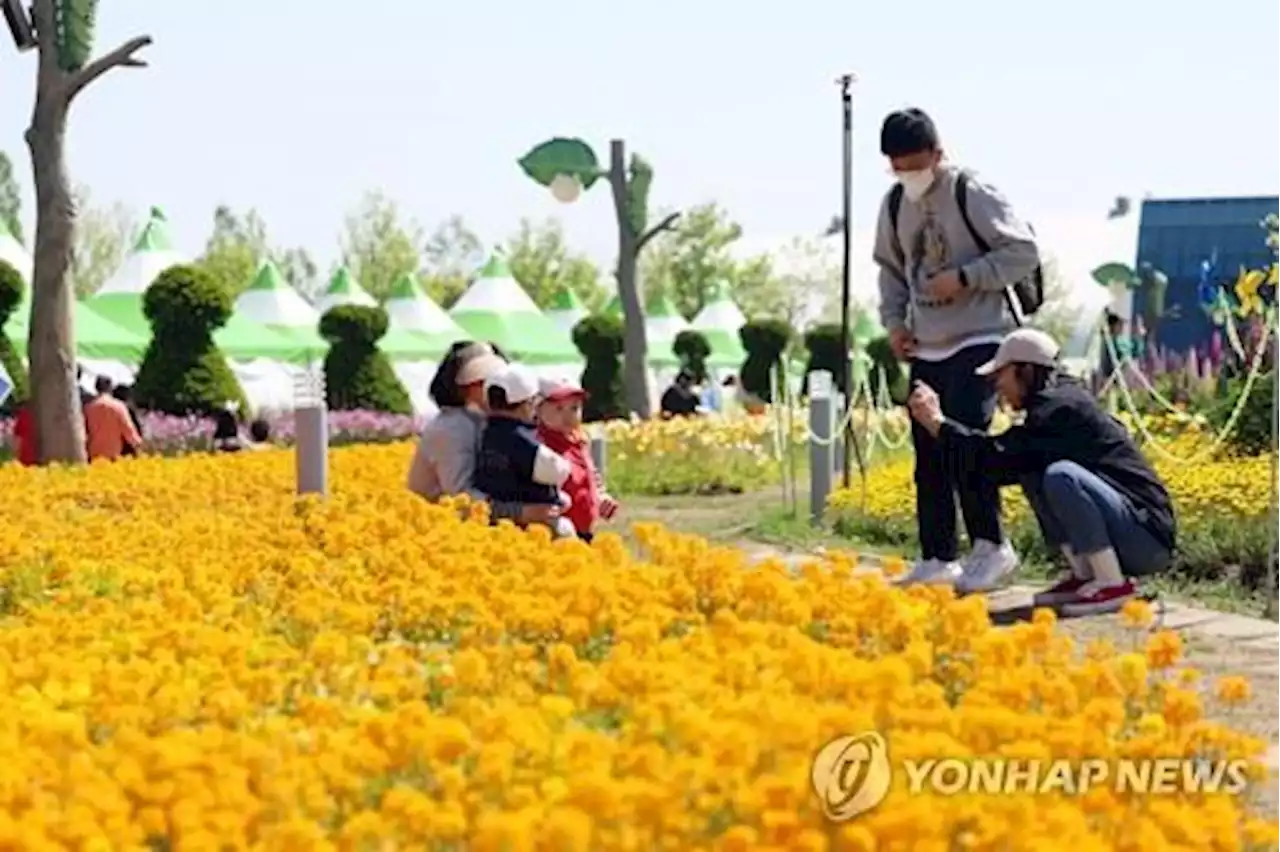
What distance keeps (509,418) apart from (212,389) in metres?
17.0

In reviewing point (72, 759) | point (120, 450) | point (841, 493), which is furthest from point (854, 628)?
point (120, 450)

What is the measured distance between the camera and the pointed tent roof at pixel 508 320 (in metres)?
37.2

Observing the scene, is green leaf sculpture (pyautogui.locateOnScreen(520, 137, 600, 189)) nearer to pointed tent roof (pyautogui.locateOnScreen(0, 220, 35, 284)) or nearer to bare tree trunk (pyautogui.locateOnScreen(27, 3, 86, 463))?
pointed tent roof (pyautogui.locateOnScreen(0, 220, 35, 284))

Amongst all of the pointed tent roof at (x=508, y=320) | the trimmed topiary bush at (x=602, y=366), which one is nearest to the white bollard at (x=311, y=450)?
the trimmed topiary bush at (x=602, y=366)

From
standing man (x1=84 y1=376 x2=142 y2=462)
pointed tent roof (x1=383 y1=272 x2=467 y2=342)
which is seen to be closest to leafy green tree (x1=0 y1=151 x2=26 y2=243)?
pointed tent roof (x1=383 y1=272 x2=467 y2=342)

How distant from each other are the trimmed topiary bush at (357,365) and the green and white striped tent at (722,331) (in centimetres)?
1903

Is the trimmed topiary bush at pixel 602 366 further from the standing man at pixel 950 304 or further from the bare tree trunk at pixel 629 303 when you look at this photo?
the standing man at pixel 950 304

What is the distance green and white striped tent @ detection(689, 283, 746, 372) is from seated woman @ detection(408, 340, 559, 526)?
1512 inches

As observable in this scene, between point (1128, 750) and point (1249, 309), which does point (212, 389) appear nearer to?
point (1249, 309)

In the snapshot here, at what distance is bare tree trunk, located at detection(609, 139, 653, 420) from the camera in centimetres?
2839

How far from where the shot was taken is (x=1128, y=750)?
344 centimetres

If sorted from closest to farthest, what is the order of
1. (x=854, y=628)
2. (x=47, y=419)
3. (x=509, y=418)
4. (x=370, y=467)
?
1. (x=854, y=628)
2. (x=509, y=418)
3. (x=370, y=467)
4. (x=47, y=419)

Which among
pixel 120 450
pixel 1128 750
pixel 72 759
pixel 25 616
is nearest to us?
pixel 72 759

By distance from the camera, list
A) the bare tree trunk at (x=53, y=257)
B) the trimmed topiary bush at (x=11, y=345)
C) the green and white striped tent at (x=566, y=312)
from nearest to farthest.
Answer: the bare tree trunk at (x=53, y=257) < the trimmed topiary bush at (x=11, y=345) < the green and white striped tent at (x=566, y=312)
